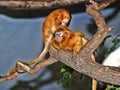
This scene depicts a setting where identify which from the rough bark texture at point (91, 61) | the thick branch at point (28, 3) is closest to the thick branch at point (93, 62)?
the rough bark texture at point (91, 61)

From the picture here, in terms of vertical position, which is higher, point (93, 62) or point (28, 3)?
point (28, 3)

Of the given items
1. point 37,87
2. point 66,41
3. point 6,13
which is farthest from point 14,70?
point 37,87

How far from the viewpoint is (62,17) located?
0.60 metres

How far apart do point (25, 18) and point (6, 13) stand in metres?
0.09

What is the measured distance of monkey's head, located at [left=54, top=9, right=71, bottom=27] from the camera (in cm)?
60

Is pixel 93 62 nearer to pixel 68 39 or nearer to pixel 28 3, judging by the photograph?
pixel 68 39

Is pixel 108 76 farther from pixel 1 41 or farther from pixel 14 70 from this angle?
pixel 1 41

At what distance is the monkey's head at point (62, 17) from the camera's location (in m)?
0.60

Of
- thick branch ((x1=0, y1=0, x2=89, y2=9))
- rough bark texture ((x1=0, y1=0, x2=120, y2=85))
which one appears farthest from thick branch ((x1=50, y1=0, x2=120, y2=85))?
thick branch ((x1=0, y1=0, x2=89, y2=9))

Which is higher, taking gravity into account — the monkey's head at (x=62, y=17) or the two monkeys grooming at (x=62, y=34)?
the monkey's head at (x=62, y=17)

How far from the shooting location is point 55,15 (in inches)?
24.2

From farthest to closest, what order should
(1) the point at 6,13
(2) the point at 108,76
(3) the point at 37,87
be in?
(3) the point at 37,87, (1) the point at 6,13, (2) the point at 108,76

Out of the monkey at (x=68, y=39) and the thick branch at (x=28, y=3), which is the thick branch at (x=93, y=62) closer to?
the monkey at (x=68, y=39)

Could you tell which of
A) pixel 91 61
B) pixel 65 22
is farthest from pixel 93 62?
pixel 65 22
